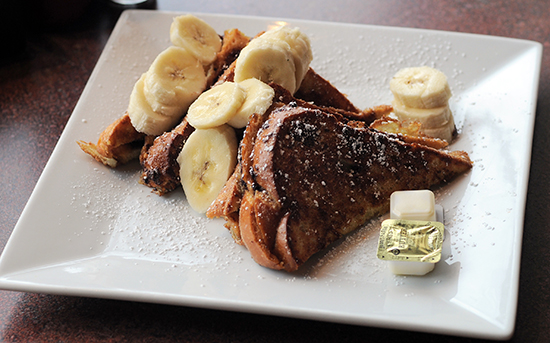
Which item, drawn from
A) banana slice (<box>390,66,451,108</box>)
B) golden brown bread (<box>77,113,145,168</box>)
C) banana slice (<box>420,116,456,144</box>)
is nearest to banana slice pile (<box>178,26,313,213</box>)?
golden brown bread (<box>77,113,145,168</box>)

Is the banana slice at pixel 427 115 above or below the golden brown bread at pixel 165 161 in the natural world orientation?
above

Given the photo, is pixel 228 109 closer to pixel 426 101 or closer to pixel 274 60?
pixel 274 60

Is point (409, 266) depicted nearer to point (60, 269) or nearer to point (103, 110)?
point (60, 269)

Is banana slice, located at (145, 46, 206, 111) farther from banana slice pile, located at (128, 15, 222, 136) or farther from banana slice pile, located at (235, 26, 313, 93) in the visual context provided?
banana slice pile, located at (235, 26, 313, 93)

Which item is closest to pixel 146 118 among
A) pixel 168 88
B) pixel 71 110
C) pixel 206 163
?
pixel 168 88

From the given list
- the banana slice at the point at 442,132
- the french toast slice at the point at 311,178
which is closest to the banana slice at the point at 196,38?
the french toast slice at the point at 311,178

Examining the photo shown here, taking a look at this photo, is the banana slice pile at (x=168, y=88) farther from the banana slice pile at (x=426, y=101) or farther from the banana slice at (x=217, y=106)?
the banana slice pile at (x=426, y=101)

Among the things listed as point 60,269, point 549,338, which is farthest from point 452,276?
point 60,269
